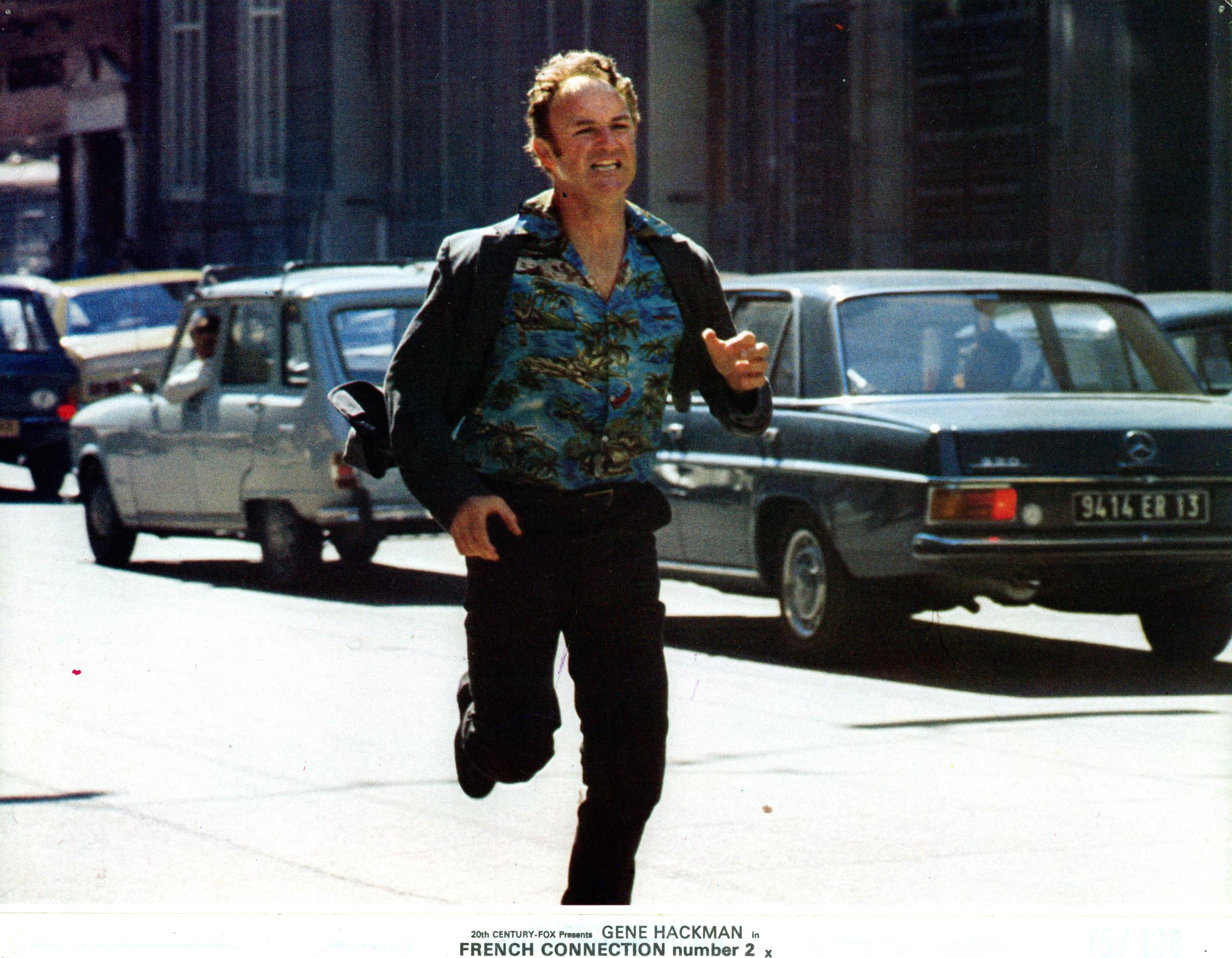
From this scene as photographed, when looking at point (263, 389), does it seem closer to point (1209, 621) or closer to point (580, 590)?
point (1209, 621)

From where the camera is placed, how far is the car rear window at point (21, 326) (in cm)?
1892

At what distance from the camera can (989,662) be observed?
933 centimetres

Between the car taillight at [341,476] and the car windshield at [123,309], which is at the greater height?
the car windshield at [123,309]

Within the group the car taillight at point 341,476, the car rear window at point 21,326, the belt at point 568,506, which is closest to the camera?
the belt at point 568,506

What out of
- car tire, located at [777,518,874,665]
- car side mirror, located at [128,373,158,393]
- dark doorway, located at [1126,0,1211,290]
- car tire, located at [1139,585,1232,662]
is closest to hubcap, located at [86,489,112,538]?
car side mirror, located at [128,373,158,393]

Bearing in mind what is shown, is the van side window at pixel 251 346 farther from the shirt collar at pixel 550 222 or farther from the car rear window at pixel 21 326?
the shirt collar at pixel 550 222

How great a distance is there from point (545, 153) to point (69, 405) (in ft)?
47.7

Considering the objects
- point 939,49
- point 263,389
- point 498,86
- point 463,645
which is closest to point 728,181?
point 939,49

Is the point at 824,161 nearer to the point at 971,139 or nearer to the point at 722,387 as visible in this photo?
the point at 971,139

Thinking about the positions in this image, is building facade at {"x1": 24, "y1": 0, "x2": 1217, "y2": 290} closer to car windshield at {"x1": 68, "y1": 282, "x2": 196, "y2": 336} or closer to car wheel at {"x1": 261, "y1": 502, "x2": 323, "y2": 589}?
car windshield at {"x1": 68, "y1": 282, "x2": 196, "y2": 336}

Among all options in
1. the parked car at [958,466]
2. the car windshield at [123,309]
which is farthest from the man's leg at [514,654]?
the car windshield at [123,309]

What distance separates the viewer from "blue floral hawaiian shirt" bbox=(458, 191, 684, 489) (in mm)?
4422

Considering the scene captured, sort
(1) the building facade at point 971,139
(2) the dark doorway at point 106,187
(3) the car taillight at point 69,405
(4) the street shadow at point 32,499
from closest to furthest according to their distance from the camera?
(3) the car taillight at point 69,405, (4) the street shadow at point 32,499, (1) the building facade at point 971,139, (2) the dark doorway at point 106,187

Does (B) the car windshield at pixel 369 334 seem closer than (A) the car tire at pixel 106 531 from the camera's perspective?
Yes
